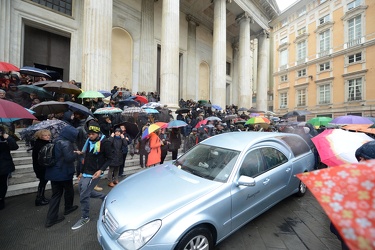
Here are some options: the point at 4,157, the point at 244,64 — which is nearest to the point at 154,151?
the point at 4,157

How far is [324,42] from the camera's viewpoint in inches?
1118

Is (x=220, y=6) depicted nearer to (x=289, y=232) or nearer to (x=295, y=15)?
(x=289, y=232)

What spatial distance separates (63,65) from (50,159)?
12844 mm

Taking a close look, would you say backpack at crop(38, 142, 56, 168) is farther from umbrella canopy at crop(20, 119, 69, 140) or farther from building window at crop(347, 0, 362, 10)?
building window at crop(347, 0, 362, 10)

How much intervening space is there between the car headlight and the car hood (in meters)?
0.06

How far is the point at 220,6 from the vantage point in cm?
1439

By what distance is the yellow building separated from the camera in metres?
23.8

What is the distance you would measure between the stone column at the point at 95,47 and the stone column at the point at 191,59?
396 inches

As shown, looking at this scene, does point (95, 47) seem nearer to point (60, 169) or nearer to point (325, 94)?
point (60, 169)

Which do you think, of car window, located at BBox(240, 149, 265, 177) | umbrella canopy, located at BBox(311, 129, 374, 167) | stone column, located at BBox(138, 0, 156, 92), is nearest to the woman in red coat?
car window, located at BBox(240, 149, 265, 177)

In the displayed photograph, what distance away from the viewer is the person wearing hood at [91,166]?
10.2 feet

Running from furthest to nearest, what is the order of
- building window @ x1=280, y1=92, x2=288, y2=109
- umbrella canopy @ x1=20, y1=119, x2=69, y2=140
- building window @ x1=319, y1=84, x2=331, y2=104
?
building window @ x1=280, y1=92, x2=288, y2=109 < building window @ x1=319, y1=84, x2=331, y2=104 < umbrella canopy @ x1=20, y1=119, x2=69, y2=140

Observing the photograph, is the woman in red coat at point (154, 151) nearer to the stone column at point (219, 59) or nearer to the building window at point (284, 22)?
the stone column at point (219, 59)

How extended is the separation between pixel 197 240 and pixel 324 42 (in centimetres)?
3749
